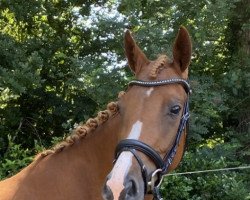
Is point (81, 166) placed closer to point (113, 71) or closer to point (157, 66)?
point (157, 66)

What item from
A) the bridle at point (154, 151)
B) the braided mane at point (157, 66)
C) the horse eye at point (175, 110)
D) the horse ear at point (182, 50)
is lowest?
the bridle at point (154, 151)

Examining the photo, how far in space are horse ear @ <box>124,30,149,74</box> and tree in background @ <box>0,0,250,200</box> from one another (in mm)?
2612

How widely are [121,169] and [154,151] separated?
286mm

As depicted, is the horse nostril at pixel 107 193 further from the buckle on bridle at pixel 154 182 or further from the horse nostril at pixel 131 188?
the buckle on bridle at pixel 154 182

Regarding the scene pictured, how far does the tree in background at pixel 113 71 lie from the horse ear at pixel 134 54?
261cm

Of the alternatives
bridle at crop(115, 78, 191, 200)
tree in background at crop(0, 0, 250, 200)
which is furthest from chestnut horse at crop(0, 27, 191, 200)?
tree in background at crop(0, 0, 250, 200)

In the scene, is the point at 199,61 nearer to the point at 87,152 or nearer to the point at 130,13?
the point at 130,13

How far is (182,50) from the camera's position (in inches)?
123

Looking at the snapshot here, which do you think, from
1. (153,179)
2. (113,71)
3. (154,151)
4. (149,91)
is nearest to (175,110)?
(149,91)

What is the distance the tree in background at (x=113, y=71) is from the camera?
609cm

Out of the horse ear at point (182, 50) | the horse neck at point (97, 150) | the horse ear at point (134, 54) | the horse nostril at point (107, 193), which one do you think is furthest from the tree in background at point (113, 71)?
the horse nostril at point (107, 193)

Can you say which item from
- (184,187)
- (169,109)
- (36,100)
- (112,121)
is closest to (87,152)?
(112,121)

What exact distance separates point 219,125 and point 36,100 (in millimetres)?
2890

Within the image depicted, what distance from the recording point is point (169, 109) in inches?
114
